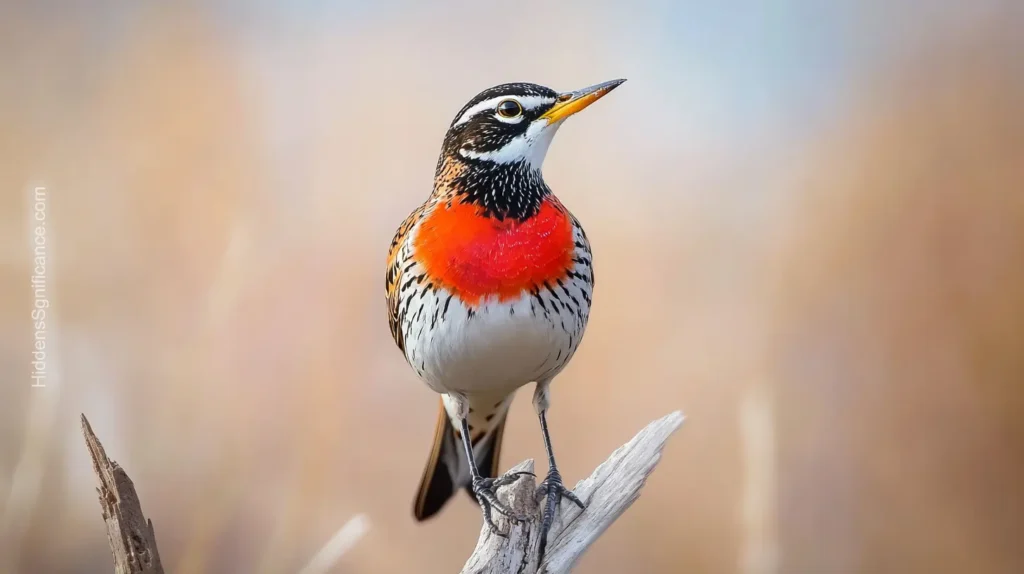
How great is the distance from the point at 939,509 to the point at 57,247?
2.51 m

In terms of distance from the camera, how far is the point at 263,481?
242 centimetres

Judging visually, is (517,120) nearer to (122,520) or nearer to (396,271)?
(396,271)

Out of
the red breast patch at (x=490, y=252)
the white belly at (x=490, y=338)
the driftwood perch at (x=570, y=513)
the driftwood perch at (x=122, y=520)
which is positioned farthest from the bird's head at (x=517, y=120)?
the driftwood perch at (x=122, y=520)

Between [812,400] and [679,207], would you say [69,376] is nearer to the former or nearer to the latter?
[679,207]

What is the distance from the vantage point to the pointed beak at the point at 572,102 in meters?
1.70

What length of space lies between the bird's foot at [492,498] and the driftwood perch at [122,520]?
612 mm

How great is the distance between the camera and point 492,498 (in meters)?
1.77

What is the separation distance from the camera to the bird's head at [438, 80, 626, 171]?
171cm

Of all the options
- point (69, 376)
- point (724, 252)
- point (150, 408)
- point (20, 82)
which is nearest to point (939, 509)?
point (724, 252)

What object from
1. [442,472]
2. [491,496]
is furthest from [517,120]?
[442,472]

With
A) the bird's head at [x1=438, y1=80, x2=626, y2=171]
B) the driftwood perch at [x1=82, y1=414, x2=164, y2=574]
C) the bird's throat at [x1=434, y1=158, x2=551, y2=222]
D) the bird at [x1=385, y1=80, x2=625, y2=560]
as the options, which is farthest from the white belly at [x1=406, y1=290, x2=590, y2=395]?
the driftwood perch at [x1=82, y1=414, x2=164, y2=574]

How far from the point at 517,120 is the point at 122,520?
1.00 meters

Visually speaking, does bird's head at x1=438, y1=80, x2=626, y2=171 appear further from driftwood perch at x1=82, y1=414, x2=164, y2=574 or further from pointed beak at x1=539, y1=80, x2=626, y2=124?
driftwood perch at x1=82, y1=414, x2=164, y2=574

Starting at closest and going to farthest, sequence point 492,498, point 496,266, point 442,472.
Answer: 1. point 496,266
2. point 492,498
3. point 442,472
